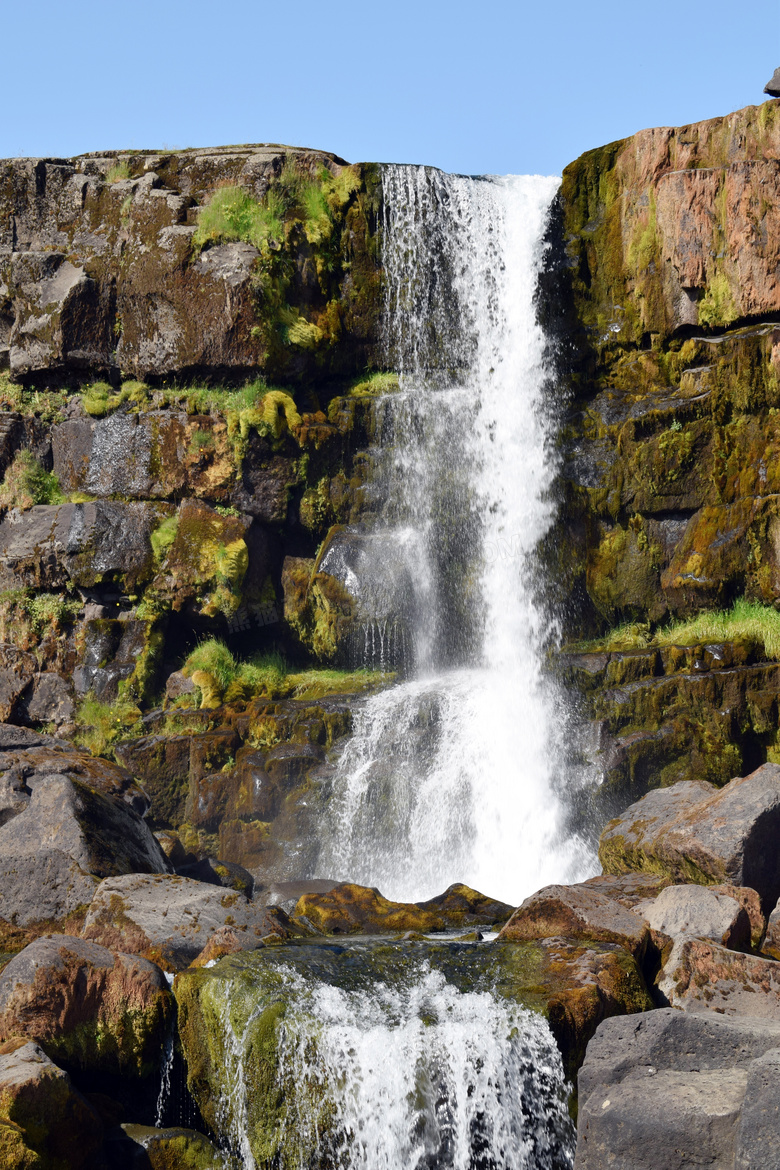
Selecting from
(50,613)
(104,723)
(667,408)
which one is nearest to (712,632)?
(667,408)

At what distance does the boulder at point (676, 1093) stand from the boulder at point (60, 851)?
18.7ft

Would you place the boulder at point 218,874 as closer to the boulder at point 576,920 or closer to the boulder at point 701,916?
the boulder at point 576,920

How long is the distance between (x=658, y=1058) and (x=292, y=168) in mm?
17203

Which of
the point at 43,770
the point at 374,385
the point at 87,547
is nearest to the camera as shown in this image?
the point at 43,770

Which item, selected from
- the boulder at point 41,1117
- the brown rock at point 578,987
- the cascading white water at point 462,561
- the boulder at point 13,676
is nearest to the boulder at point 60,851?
the boulder at point 41,1117

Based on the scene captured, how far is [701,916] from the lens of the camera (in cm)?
864

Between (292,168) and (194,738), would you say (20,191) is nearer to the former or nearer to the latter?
(292,168)

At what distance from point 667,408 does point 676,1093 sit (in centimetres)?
1291

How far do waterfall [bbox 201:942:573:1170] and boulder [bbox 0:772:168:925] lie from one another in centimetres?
297

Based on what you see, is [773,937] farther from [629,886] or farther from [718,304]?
[718,304]

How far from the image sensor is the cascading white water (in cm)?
1481

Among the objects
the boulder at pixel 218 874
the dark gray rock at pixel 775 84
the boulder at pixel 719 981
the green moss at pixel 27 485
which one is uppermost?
the dark gray rock at pixel 775 84

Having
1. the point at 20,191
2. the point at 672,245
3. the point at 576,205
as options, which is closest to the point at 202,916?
the point at 672,245

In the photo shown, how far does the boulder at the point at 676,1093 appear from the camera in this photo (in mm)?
5102
